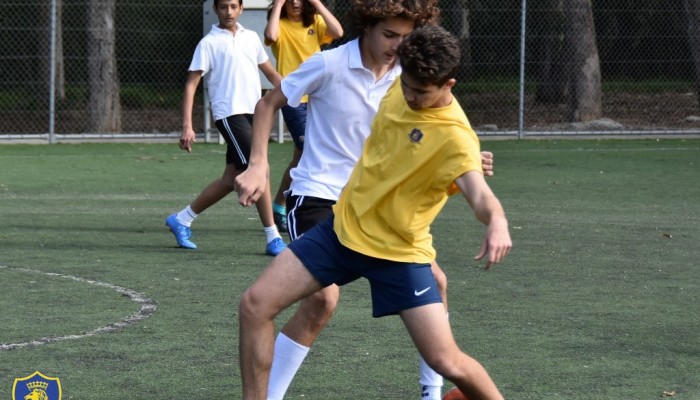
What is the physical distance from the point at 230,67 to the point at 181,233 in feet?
4.33

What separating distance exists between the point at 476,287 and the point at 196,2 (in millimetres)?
15694

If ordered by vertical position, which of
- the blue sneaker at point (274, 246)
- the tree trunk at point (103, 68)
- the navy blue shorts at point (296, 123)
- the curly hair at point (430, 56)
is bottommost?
the tree trunk at point (103, 68)

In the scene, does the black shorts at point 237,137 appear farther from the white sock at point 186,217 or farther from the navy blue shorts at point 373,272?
the navy blue shorts at point 373,272

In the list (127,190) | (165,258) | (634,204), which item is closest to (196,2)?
(127,190)

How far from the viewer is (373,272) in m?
4.70

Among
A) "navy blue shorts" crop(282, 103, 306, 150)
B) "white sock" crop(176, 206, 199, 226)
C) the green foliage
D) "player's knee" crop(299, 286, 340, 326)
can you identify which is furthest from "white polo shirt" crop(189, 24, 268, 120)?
"player's knee" crop(299, 286, 340, 326)

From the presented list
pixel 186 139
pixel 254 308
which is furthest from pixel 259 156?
pixel 186 139

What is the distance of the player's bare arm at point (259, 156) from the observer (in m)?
5.04

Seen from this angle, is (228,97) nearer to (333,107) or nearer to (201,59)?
(201,59)

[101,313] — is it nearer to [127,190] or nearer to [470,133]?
[470,133]

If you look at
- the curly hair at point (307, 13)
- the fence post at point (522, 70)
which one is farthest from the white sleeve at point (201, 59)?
the fence post at point (522, 70)

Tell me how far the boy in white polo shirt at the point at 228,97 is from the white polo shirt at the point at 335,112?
153 inches

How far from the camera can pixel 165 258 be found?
363 inches

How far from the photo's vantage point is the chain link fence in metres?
21.2
